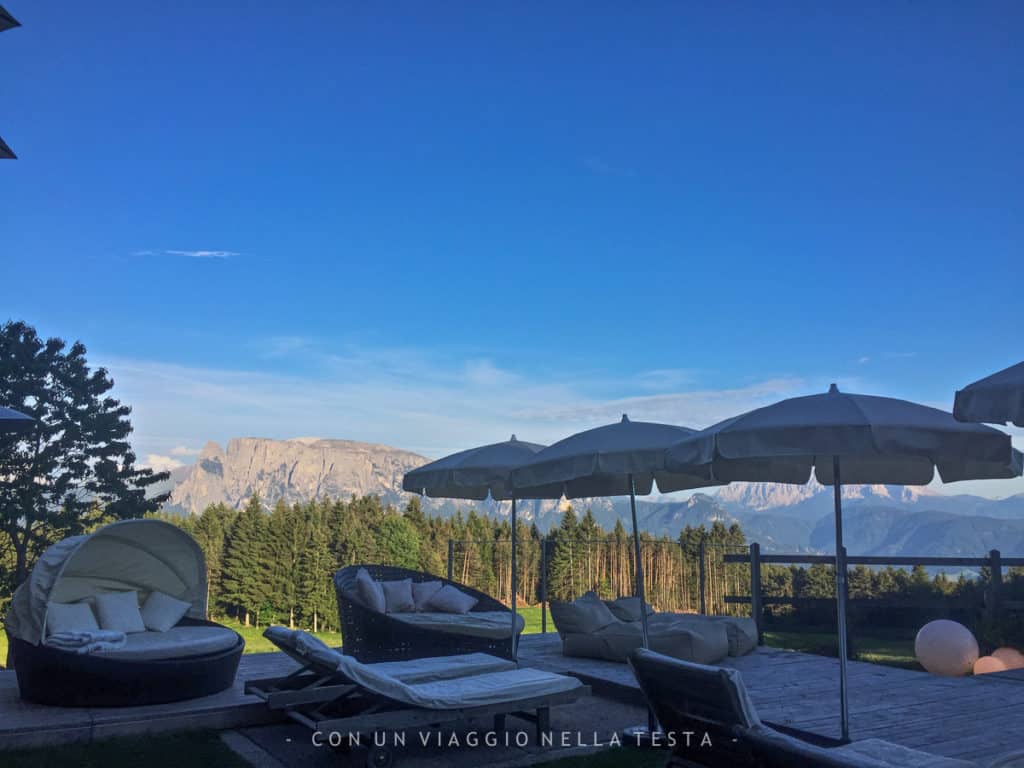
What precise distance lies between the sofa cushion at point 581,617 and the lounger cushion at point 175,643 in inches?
124

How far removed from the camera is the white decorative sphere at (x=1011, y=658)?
24.7ft

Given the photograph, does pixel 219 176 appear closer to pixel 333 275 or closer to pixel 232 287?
pixel 333 275

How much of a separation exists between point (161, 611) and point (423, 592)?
9.97ft

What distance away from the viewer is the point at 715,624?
295 inches

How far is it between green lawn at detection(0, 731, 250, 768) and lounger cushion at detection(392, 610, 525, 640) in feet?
8.15

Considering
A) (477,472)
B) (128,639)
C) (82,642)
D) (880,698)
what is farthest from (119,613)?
(880,698)

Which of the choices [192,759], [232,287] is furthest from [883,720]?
[232,287]

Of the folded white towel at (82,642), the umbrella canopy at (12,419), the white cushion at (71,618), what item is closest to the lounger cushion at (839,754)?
the folded white towel at (82,642)

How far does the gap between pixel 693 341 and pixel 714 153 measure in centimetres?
1267

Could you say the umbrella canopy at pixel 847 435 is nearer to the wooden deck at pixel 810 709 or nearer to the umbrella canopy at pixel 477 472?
the wooden deck at pixel 810 709

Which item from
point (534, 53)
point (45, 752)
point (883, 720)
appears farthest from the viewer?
point (534, 53)

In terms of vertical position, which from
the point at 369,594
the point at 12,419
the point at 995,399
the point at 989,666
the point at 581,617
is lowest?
the point at 989,666

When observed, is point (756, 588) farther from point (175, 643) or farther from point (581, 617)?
point (175, 643)

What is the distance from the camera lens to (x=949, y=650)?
23.9ft
